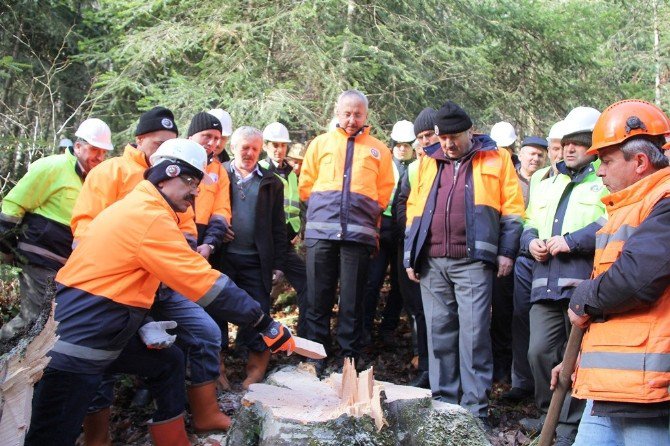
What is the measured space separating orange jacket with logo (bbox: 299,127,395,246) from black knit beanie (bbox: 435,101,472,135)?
1.05 metres

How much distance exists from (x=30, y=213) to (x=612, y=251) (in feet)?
15.3

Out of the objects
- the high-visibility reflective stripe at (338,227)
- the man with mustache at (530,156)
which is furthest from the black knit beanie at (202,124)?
the man with mustache at (530,156)

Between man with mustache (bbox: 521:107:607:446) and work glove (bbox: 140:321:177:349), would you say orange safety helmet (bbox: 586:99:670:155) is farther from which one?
work glove (bbox: 140:321:177:349)

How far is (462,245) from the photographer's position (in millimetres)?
5199

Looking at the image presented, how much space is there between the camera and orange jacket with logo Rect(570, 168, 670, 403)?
2.66m

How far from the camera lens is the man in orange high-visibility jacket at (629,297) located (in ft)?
8.79

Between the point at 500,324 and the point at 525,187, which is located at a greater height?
the point at 525,187

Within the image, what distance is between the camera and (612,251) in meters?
2.97

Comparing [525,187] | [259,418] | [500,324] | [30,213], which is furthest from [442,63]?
[259,418]

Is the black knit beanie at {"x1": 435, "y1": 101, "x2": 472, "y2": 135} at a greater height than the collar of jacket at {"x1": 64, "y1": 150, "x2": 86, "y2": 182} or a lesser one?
greater

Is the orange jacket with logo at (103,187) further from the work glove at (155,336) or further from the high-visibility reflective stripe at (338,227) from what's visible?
the high-visibility reflective stripe at (338,227)

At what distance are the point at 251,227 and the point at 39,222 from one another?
1848 millimetres

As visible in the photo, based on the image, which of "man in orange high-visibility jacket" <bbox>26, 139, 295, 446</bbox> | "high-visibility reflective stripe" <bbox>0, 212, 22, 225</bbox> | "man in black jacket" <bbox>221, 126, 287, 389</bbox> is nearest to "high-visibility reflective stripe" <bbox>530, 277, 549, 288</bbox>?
"man in orange high-visibility jacket" <bbox>26, 139, 295, 446</bbox>

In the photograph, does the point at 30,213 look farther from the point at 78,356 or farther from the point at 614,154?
the point at 614,154
